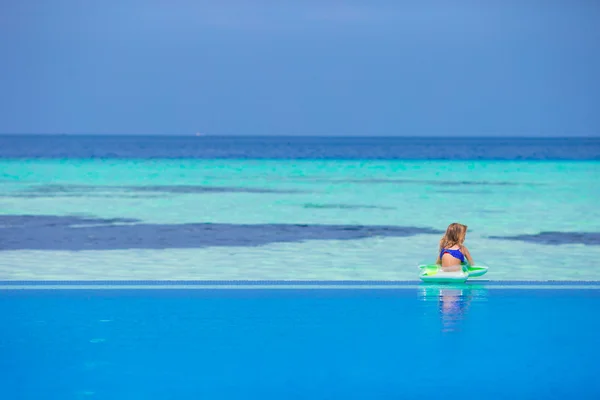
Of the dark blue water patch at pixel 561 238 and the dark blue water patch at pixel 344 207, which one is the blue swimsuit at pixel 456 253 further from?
the dark blue water patch at pixel 344 207

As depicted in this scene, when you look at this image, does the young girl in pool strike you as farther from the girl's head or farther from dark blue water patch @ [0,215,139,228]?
dark blue water patch @ [0,215,139,228]

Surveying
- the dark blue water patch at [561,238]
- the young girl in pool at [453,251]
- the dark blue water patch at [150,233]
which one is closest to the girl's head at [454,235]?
the young girl in pool at [453,251]

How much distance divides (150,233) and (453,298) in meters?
5.85

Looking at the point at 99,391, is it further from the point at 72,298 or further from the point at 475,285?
the point at 475,285

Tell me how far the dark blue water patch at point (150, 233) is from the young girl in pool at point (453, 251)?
374 cm

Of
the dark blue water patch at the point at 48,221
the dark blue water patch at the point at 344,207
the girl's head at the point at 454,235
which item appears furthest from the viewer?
the dark blue water patch at the point at 344,207

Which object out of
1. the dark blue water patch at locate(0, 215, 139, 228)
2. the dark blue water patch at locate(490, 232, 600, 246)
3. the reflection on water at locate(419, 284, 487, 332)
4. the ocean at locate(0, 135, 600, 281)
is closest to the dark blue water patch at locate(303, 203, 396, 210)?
the ocean at locate(0, 135, 600, 281)

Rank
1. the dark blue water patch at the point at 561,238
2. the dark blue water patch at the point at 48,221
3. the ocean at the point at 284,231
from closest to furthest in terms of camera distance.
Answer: the ocean at the point at 284,231 < the dark blue water patch at the point at 561,238 < the dark blue water patch at the point at 48,221

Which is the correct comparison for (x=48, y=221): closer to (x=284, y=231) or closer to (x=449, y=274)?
(x=284, y=231)

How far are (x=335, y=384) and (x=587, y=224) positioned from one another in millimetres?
9655

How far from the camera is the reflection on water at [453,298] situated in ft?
18.7

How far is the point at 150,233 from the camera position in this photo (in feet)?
37.9

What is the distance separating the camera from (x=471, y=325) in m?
5.58

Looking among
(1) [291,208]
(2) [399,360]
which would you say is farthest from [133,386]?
(1) [291,208]
